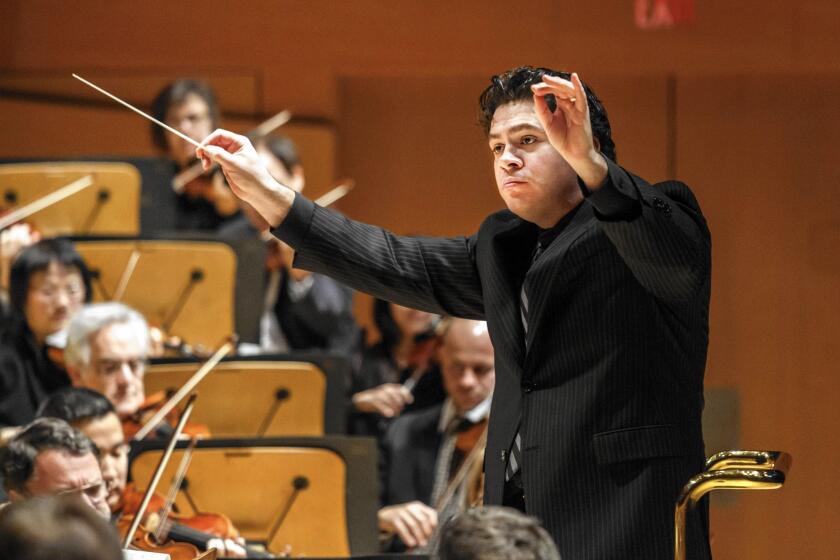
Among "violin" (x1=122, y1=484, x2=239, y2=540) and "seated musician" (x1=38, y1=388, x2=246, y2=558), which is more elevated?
"seated musician" (x1=38, y1=388, x2=246, y2=558)

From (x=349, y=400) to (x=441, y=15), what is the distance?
1494 mm

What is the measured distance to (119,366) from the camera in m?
2.47

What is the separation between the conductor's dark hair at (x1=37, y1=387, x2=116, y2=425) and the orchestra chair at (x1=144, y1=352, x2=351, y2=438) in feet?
1.04

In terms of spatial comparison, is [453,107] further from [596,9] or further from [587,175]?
[587,175]

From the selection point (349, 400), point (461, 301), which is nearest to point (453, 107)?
point (349, 400)

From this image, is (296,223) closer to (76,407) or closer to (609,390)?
(609,390)

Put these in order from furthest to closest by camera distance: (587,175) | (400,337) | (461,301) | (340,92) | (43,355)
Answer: (340,92), (400,337), (43,355), (461,301), (587,175)

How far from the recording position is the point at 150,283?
283 centimetres

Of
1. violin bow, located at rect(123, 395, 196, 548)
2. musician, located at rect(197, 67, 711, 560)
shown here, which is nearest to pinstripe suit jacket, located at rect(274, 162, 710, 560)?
musician, located at rect(197, 67, 711, 560)

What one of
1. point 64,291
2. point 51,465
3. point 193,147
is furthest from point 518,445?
point 193,147

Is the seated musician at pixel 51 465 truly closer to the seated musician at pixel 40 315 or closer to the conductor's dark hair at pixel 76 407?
the conductor's dark hair at pixel 76 407

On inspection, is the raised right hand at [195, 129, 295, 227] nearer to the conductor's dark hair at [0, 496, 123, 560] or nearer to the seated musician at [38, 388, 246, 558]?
the conductor's dark hair at [0, 496, 123, 560]

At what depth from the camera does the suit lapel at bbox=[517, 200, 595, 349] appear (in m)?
1.27

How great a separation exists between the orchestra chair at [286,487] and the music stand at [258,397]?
303 mm
